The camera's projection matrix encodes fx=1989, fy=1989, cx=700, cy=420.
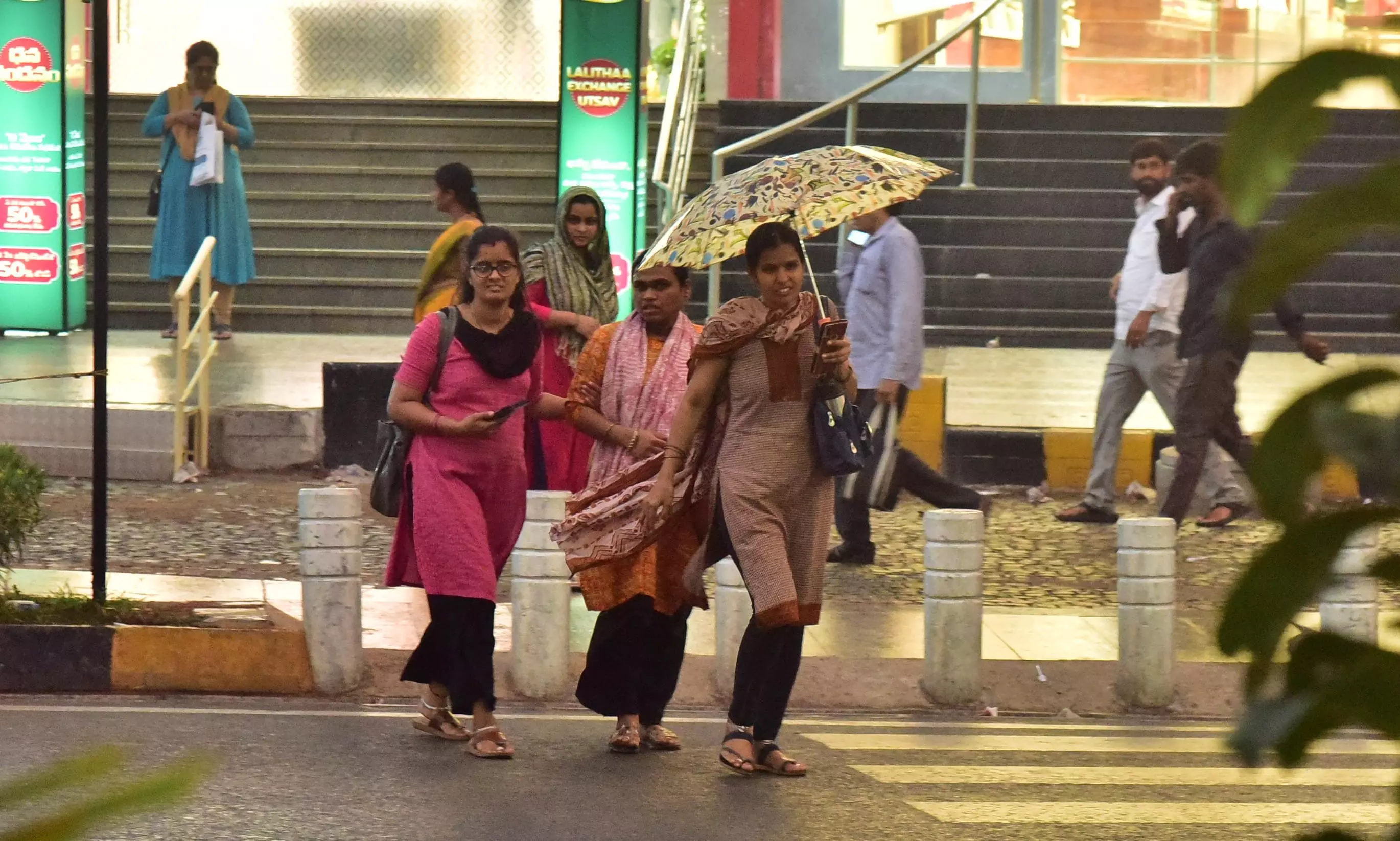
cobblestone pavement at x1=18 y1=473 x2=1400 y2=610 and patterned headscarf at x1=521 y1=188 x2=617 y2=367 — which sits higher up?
patterned headscarf at x1=521 y1=188 x2=617 y2=367

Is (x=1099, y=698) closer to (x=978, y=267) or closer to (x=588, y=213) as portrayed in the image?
(x=588, y=213)

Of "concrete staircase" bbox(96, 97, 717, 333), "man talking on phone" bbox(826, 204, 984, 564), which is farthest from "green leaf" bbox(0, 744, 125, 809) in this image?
"concrete staircase" bbox(96, 97, 717, 333)

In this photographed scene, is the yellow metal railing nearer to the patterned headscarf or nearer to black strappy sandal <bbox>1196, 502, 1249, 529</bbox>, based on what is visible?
the patterned headscarf

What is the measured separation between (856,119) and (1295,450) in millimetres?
14443

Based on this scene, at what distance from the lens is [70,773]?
0.63 m

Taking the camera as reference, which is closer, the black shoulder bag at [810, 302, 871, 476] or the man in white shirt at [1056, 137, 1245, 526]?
the black shoulder bag at [810, 302, 871, 476]

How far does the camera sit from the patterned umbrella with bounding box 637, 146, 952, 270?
6.23 m

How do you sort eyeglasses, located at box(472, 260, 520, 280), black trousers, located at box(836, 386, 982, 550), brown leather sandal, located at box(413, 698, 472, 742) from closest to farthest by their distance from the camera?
eyeglasses, located at box(472, 260, 520, 280) → brown leather sandal, located at box(413, 698, 472, 742) → black trousers, located at box(836, 386, 982, 550)

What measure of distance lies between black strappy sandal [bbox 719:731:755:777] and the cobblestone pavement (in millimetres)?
2757

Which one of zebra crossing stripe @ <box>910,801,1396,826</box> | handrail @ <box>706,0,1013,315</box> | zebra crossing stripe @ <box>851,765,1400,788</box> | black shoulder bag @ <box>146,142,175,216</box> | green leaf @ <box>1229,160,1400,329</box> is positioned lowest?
zebra crossing stripe @ <box>851,765,1400,788</box>

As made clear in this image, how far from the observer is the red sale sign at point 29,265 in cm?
1440

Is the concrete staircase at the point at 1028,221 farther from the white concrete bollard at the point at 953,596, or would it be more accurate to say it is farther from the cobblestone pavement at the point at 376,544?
the white concrete bollard at the point at 953,596

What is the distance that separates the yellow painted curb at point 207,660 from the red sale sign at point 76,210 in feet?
26.4

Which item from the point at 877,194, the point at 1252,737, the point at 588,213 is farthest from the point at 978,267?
the point at 1252,737
